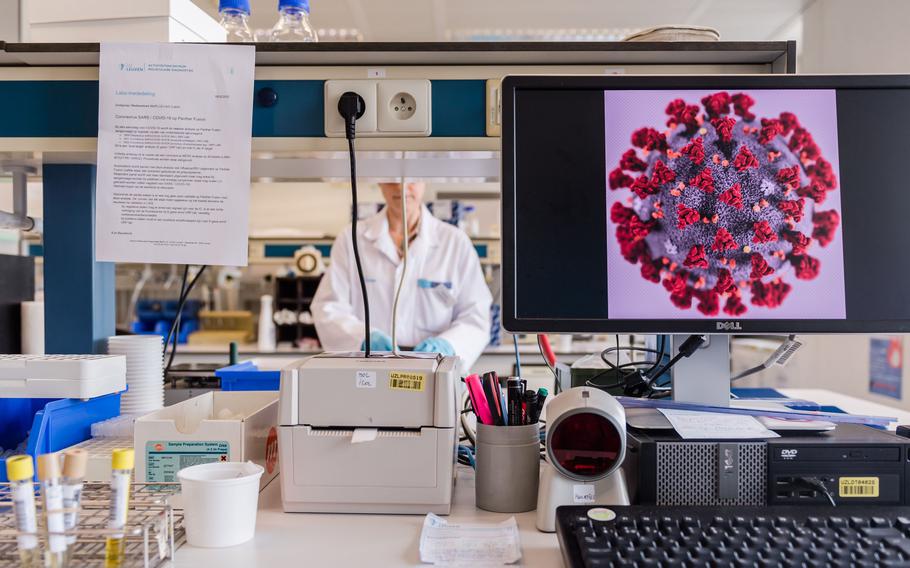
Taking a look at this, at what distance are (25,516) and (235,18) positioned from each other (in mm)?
849

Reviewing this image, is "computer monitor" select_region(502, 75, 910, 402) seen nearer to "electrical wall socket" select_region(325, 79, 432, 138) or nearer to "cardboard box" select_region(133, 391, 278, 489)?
"electrical wall socket" select_region(325, 79, 432, 138)

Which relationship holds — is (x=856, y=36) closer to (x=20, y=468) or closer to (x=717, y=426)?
(x=717, y=426)

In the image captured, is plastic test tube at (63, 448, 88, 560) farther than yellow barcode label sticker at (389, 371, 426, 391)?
No

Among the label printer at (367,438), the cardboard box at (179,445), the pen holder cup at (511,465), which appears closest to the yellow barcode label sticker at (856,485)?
the pen holder cup at (511,465)

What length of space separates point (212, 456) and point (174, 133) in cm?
49

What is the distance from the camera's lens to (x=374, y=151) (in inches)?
39.1

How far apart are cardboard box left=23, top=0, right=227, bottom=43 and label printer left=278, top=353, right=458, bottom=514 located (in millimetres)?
623

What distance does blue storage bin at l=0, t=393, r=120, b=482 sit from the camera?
81cm

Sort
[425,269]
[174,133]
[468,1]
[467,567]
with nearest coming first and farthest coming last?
[467,567]
[174,133]
[425,269]
[468,1]

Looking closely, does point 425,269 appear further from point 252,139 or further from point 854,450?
point 854,450

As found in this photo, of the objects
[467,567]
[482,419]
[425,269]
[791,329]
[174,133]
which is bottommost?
[467,567]

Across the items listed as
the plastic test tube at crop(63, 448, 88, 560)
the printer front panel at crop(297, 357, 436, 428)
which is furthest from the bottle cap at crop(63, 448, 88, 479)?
the printer front panel at crop(297, 357, 436, 428)

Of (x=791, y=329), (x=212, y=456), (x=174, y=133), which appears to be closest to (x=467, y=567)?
(x=212, y=456)

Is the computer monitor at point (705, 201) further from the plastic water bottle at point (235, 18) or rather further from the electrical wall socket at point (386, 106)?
the plastic water bottle at point (235, 18)
